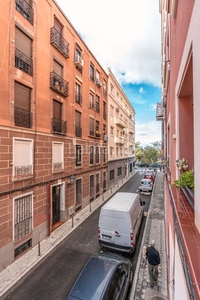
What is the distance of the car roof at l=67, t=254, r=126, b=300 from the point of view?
15.2ft

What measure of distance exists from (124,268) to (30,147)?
23.7 ft

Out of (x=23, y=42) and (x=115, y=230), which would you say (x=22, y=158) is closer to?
(x=115, y=230)

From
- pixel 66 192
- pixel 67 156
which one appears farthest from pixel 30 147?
pixel 66 192

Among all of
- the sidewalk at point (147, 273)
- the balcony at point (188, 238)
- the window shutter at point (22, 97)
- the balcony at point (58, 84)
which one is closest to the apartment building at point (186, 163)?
the balcony at point (188, 238)

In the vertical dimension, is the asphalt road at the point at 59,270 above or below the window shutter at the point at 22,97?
below

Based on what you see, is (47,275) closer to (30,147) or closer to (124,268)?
(124,268)

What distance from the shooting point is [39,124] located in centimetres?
1008

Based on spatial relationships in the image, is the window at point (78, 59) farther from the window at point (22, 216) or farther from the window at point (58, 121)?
the window at point (22, 216)

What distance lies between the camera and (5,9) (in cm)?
782

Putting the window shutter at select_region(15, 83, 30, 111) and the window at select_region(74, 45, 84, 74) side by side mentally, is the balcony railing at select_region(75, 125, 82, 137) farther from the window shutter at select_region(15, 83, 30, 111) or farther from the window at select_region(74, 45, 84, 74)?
the window shutter at select_region(15, 83, 30, 111)

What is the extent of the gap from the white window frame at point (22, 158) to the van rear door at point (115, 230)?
4666 mm

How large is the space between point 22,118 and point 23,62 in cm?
297

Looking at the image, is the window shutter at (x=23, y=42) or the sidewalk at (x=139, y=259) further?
the window shutter at (x=23, y=42)

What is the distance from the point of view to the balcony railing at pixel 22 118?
863cm
